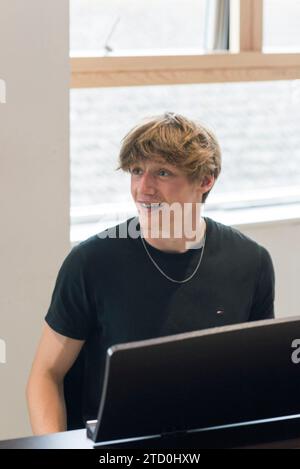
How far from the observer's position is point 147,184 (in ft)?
6.80

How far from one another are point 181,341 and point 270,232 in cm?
218

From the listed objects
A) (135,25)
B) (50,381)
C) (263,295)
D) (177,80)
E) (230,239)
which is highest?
(135,25)

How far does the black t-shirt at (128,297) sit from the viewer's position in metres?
2.03

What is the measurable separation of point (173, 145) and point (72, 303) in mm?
399

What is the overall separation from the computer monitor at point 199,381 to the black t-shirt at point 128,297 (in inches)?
26.6

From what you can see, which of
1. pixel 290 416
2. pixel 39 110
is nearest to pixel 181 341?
pixel 290 416

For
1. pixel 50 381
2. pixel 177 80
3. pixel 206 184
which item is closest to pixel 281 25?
pixel 177 80

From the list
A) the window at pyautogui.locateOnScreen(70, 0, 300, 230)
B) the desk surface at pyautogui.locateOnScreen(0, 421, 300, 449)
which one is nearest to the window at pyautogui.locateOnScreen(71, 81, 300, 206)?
the window at pyautogui.locateOnScreen(70, 0, 300, 230)

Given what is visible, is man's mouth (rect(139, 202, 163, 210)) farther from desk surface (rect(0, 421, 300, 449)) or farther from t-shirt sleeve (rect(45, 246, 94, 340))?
desk surface (rect(0, 421, 300, 449))

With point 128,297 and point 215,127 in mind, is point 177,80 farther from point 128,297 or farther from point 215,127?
point 128,297

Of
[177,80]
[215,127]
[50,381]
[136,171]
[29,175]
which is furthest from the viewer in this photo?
[215,127]

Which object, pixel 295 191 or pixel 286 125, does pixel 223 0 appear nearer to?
pixel 286 125

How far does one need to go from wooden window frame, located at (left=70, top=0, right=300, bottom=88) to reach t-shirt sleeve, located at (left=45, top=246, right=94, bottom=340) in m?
1.07

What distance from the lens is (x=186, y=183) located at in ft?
6.90
